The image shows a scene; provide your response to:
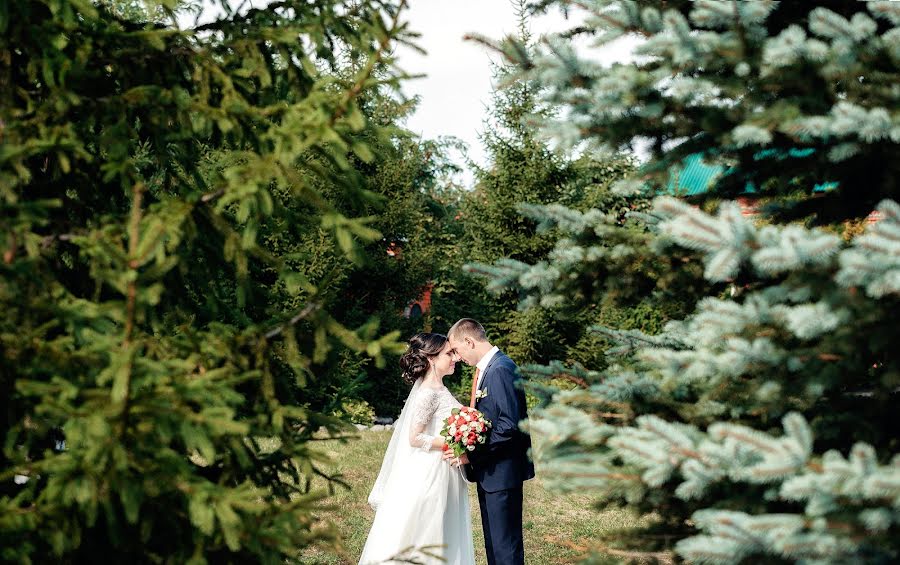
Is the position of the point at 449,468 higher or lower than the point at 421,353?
lower

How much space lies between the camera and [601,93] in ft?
10.3

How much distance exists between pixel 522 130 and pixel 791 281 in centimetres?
1417

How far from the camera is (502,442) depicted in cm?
639

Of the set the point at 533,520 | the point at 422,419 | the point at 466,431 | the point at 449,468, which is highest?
the point at 422,419

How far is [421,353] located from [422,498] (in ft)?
4.34

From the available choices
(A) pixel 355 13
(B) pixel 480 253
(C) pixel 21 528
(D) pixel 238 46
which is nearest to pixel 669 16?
(A) pixel 355 13

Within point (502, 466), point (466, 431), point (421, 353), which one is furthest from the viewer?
point (421, 353)

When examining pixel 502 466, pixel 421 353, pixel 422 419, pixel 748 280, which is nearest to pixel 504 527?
pixel 502 466

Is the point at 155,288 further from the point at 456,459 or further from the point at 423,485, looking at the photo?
the point at 423,485

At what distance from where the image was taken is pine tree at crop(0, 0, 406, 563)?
8.70 feet

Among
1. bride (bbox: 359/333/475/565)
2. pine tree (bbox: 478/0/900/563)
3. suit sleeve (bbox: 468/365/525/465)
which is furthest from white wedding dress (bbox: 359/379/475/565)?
pine tree (bbox: 478/0/900/563)

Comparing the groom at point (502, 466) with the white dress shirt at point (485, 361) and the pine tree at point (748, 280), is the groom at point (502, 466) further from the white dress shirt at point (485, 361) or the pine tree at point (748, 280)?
the pine tree at point (748, 280)

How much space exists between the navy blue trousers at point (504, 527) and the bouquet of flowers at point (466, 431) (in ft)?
1.51

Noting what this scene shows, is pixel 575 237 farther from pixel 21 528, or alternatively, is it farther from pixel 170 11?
pixel 21 528
